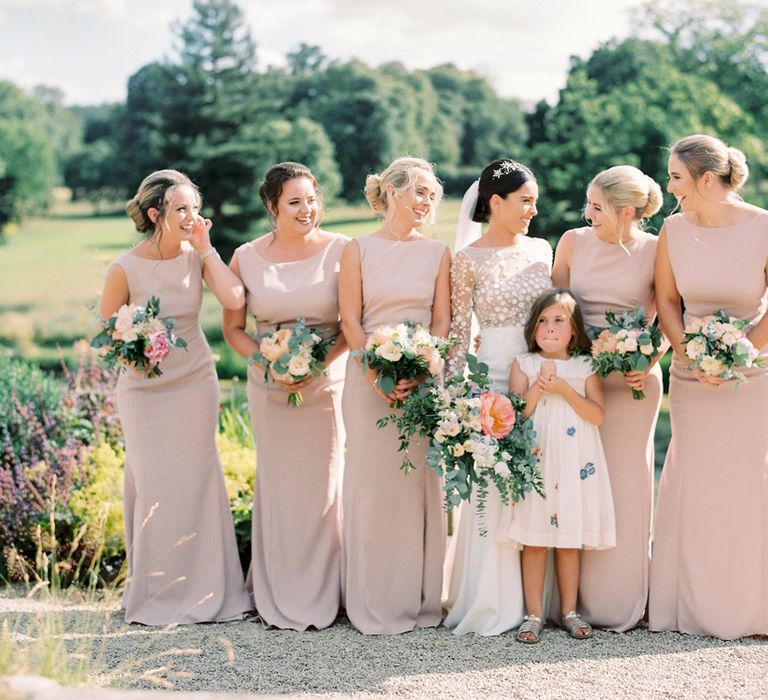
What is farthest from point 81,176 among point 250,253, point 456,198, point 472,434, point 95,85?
point 472,434

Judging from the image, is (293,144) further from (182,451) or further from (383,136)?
(182,451)

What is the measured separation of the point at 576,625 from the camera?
5578 mm

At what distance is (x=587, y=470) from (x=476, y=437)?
749 millimetres

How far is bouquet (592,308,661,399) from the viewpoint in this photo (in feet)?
17.2

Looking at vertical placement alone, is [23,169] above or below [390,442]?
above

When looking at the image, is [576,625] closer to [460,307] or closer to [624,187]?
[460,307]

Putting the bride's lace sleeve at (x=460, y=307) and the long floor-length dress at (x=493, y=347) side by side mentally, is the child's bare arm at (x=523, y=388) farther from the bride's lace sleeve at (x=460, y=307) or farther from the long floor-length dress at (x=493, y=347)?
the bride's lace sleeve at (x=460, y=307)

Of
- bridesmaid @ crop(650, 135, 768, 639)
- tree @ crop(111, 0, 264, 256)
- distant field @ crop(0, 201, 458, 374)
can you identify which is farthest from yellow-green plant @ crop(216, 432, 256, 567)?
tree @ crop(111, 0, 264, 256)

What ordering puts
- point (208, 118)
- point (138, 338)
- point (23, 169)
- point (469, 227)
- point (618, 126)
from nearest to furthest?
1. point (138, 338)
2. point (469, 227)
3. point (618, 126)
4. point (23, 169)
5. point (208, 118)

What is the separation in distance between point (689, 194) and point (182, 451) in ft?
11.0

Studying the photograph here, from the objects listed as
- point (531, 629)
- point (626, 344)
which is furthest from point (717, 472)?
point (531, 629)

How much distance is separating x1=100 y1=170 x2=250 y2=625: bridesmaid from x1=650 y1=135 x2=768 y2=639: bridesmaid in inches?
101

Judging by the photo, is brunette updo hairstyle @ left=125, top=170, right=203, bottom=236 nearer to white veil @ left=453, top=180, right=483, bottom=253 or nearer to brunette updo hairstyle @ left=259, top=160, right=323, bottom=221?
brunette updo hairstyle @ left=259, top=160, right=323, bottom=221

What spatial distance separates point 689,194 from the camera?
5469 millimetres
